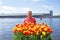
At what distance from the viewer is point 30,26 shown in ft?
16.1

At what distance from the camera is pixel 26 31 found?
4.69 m

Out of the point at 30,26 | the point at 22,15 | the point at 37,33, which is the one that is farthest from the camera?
the point at 22,15

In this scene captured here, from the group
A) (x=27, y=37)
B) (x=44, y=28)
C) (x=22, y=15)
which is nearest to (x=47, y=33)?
(x=44, y=28)

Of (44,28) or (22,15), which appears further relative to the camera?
(22,15)

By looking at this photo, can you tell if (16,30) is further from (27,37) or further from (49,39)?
(49,39)

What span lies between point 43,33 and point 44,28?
0.16 meters

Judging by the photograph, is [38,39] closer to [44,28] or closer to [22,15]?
[44,28]

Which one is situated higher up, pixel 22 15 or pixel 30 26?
pixel 30 26

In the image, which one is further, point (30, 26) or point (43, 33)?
point (30, 26)

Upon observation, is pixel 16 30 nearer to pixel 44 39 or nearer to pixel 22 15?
pixel 44 39

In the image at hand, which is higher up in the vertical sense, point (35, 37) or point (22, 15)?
point (35, 37)

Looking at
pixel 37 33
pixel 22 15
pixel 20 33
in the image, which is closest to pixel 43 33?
pixel 37 33

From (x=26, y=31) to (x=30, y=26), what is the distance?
25 centimetres

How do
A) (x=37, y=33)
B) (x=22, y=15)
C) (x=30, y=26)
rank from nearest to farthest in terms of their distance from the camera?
(x=37, y=33) → (x=30, y=26) → (x=22, y=15)
